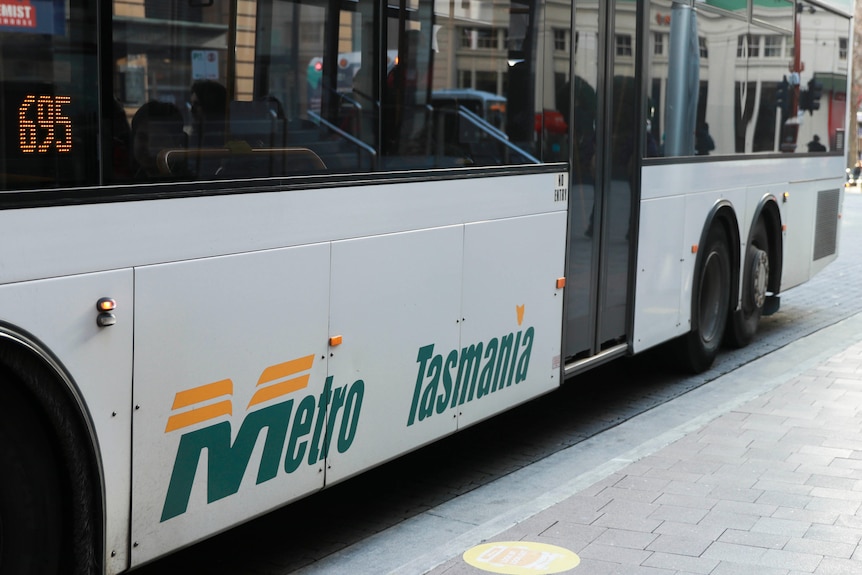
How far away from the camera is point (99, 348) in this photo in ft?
12.1

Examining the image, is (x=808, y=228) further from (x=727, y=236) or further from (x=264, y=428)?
(x=264, y=428)

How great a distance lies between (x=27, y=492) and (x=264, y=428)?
1.02m

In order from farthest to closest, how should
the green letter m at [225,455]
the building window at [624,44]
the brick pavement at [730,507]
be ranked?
1. the building window at [624,44]
2. the brick pavement at [730,507]
3. the green letter m at [225,455]

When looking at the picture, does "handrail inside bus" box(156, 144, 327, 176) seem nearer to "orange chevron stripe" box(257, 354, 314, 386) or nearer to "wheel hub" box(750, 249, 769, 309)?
"orange chevron stripe" box(257, 354, 314, 386)

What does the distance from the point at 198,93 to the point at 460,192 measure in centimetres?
186

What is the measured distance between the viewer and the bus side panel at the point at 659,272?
26.1 feet

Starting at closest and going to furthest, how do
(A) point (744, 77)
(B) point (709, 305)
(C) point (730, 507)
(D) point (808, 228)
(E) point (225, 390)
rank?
(E) point (225, 390)
(C) point (730, 507)
(B) point (709, 305)
(A) point (744, 77)
(D) point (808, 228)

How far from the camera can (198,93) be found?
4.12 meters

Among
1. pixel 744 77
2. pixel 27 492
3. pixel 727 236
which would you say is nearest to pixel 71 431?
pixel 27 492

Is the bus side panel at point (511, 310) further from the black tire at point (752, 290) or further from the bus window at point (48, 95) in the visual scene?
the black tire at point (752, 290)

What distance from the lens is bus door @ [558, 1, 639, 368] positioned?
701 centimetres

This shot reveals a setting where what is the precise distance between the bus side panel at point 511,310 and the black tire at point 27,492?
252 cm

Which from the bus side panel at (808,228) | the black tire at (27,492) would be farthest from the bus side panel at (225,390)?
the bus side panel at (808,228)

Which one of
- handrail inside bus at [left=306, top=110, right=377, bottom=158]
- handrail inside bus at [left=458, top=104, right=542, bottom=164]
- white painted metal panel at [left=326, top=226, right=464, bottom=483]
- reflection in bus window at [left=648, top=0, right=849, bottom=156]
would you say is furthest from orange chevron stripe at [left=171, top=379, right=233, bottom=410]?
reflection in bus window at [left=648, top=0, right=849, bottom=156]
